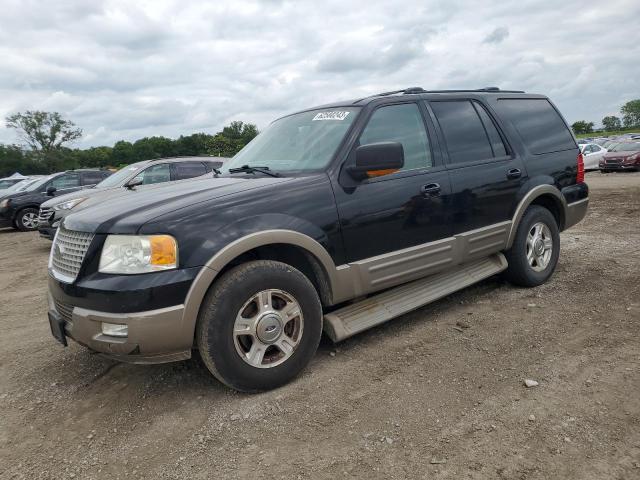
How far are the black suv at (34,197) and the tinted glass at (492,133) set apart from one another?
11342 millimetres

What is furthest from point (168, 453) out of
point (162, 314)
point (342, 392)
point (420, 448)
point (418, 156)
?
point (418, 156)

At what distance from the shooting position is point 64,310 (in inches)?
118

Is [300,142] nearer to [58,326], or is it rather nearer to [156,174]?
[58,326]

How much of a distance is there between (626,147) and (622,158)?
48.8 inches

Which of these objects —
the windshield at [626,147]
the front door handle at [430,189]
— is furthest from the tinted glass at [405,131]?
the windshield at [626,147]

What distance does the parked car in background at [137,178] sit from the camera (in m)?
9.07

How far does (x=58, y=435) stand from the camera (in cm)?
278

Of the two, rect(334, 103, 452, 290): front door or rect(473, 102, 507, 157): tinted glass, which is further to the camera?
rect(473, 102, 507, 157): tinted glass

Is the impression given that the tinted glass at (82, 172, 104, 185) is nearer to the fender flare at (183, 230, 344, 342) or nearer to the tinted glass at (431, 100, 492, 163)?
the tinted glass at (431, 100, 492, 163)

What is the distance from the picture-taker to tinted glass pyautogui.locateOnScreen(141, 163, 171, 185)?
30.5ft

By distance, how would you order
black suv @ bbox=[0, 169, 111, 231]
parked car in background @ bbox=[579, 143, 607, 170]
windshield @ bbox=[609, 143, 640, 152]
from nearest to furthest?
black suv @ bbox=[0, 169, 111, 231] → windshield @ bbox=[609, 143, 640, 152] → parked car in background @ bbox=[579, 143, 607, 170]

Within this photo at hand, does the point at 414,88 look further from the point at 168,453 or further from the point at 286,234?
the point at 168,453

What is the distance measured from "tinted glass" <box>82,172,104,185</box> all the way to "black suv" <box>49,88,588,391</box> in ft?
36.1

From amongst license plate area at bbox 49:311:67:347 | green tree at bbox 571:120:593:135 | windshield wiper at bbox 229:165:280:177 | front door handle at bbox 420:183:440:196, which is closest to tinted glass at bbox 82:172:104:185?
windshield wiper at bbox 229:165:280:177
